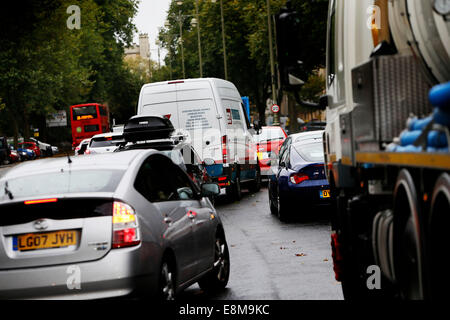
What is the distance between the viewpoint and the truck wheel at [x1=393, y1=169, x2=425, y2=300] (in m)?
4.84

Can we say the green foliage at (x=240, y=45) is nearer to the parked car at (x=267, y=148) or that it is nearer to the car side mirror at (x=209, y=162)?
the parked car at (x=267, y=148)

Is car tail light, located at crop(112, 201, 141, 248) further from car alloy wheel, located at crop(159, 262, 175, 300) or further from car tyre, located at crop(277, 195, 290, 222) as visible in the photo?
car tyre, located at crop(277, 195, 290, 222)

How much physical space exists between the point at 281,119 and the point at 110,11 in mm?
31673

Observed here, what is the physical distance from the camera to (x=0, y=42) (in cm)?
3653

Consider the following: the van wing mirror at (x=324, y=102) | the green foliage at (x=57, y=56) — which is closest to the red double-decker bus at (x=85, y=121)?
the green foliage at (x=57, y=56)

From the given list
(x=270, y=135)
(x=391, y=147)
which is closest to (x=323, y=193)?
(x=391, y=147)

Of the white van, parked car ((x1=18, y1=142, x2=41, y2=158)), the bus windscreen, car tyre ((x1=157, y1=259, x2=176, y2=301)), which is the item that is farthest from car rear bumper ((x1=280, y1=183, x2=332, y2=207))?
parked car ((x1=18, y1=142, x2=41, y2=158))

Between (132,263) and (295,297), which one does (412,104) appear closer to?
(132,263)

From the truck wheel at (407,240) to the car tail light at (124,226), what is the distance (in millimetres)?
2082

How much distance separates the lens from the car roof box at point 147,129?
18.8 meters

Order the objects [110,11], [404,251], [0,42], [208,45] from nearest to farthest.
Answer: [404,251] < [0,42] < [208,45] < [110,11]

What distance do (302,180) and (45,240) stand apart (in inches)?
385

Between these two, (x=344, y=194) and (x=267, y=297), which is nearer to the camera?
(x=344, y=194)
